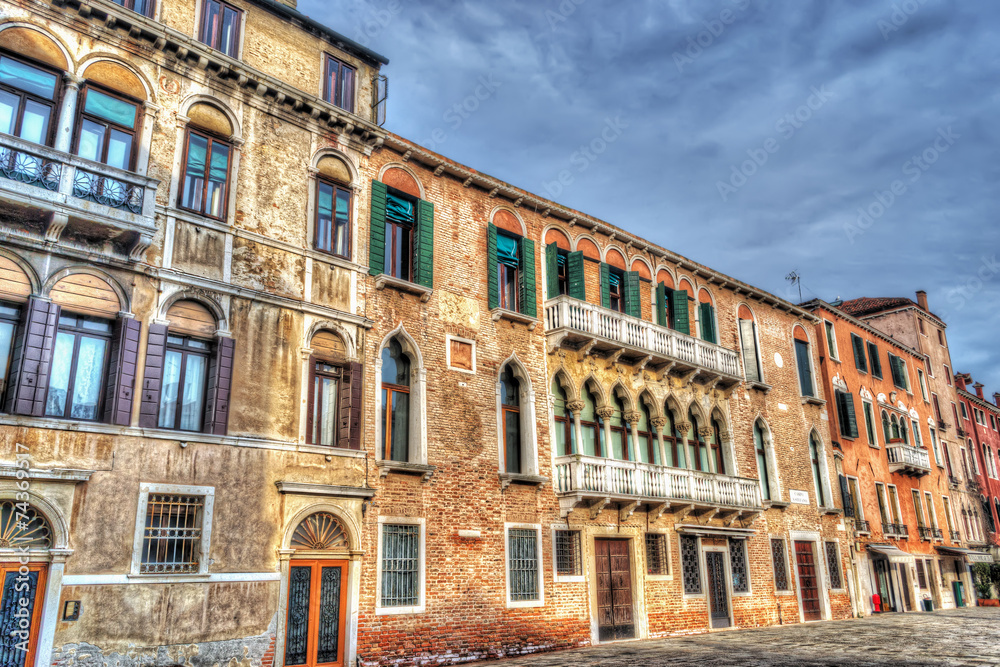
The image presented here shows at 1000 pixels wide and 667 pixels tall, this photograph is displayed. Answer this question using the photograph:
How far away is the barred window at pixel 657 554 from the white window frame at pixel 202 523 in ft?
37.0

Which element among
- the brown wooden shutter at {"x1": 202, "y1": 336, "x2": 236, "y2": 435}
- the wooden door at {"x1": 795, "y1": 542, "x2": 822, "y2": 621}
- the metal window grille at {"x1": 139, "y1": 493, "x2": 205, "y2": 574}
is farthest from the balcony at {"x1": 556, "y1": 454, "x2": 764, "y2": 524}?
the metal window grille at {"x1": 139, "y1": 493, "x2": 205, "y2": 574}

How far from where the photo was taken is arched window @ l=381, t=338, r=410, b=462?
1540 cm

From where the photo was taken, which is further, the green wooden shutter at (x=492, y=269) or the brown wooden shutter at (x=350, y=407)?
the green wooden shutter at (x=492, y=269)

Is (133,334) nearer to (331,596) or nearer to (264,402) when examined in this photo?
(264,402)

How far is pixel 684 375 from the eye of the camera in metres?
22.1

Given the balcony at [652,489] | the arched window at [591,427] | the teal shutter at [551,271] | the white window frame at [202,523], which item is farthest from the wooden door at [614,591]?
the white window frame at [202,523]

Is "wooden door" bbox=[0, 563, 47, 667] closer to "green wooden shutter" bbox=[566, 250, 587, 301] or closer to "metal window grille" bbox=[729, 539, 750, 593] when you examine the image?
"green wooden shutter" bbox=[566, 250, 587, 301]

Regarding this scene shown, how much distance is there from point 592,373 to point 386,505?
717 centimetres

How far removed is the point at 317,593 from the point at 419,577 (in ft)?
7.12

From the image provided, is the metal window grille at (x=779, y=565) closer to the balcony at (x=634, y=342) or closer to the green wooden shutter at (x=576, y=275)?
the balcony at (x=634, y=342)

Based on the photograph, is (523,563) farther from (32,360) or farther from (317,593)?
(32,360)

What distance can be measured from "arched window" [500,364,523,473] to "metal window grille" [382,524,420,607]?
3.31m

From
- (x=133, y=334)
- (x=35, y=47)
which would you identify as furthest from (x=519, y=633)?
(x=35, y=47)

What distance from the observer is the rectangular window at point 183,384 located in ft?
41.3
